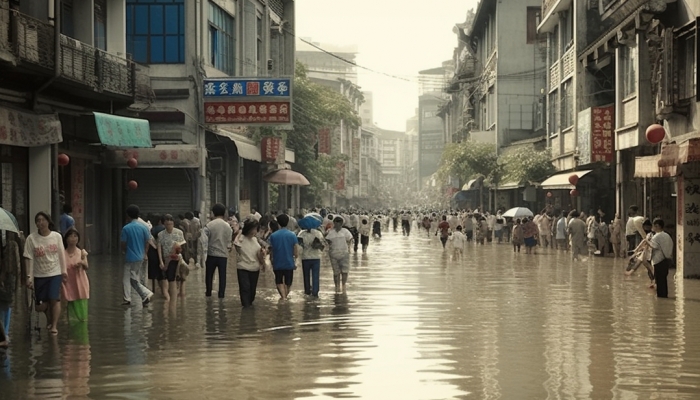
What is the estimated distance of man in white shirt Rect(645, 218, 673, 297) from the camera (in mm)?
19109

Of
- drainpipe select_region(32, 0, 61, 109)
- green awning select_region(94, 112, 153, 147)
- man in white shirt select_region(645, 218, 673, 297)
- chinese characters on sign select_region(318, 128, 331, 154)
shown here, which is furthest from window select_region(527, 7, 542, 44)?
man in white shirt select_region(645, 218, 673, 297)

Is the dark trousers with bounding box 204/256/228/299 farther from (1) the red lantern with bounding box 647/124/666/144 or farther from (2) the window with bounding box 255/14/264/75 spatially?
(2) the window with bounding box 255/14/264/75

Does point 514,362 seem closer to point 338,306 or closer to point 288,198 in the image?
point 338,306

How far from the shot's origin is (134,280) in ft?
57.6

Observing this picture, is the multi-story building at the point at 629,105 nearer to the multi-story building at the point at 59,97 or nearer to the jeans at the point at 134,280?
the jeans at the point at 134,280

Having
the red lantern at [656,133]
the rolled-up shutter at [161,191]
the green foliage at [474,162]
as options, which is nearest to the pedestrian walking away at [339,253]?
the red lantern at [656,133]

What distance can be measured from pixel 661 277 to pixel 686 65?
7.74 m

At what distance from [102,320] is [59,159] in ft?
37.2

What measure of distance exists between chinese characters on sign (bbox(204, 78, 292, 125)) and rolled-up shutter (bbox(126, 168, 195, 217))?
2.21 m

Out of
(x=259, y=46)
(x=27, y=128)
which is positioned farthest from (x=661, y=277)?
(x=259, y=46)

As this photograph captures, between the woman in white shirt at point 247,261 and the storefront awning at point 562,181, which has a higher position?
the storefront awning at point 562,181

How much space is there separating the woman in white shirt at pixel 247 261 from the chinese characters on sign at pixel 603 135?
20.7 meters

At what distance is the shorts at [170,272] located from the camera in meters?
18.7

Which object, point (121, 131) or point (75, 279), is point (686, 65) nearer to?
point (121, 131)
